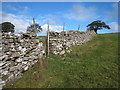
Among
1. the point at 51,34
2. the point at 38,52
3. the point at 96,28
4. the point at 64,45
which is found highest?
the point at 96,28

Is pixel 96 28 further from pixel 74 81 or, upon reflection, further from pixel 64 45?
pixel 74 81

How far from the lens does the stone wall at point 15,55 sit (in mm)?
3666

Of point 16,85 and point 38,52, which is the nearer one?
point 16,85

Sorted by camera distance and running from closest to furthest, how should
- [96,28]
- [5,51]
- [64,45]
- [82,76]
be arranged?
1. [5,51]
2. [82,76]
3. [64,45]
4. [96,28]

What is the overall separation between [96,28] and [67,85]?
52.8m

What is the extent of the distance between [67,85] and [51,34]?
259 inches

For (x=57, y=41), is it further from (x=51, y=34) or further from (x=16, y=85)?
(x=16, y=85)

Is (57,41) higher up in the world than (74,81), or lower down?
higher up

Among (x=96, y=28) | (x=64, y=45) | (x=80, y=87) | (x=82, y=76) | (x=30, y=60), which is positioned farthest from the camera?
(x=96, y=28)

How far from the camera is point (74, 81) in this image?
3.93m

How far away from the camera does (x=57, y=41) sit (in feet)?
27.7

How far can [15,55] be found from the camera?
4.18 meters

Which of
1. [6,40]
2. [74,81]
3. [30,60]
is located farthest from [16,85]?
[74,81]

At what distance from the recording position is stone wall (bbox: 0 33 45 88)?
12.0 feet
